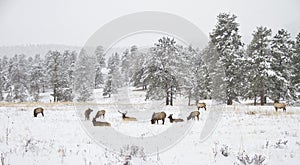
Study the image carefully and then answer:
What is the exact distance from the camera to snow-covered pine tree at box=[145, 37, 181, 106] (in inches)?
1422

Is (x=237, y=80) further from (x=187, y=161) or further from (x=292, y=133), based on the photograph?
(x=187, y=161)

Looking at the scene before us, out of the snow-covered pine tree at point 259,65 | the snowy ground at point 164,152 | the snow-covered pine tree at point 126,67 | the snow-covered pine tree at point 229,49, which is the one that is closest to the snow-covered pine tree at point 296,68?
the snow-covered pine tree at point 259,65

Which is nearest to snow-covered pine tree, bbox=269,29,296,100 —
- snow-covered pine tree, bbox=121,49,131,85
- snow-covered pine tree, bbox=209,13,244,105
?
snow-covered pine tree, bbox=209,13,244,105

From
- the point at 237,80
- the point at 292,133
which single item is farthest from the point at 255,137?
the point at 237,80

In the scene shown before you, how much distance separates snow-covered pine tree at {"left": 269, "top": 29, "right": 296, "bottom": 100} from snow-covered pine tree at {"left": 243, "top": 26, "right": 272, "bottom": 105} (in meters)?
0.95

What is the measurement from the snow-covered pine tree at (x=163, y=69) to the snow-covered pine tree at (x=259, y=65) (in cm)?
982

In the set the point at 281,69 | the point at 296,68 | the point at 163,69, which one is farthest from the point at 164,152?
the point at 296,68

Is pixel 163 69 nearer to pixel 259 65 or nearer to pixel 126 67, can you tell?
pixel 259 65

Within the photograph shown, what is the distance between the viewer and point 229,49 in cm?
3334

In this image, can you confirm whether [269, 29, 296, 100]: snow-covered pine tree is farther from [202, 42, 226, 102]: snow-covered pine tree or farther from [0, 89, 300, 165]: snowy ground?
[0, 89, 300, 165]: snowy ground

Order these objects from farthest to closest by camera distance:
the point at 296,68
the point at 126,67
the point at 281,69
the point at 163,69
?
the point at 126,67 < the point at 296,68 < the point at 163,69 < the point at 281,69

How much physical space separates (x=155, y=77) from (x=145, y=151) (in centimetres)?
2707

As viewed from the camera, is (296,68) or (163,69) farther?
(296,68)

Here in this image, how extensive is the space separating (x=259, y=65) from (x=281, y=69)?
4362 mm
